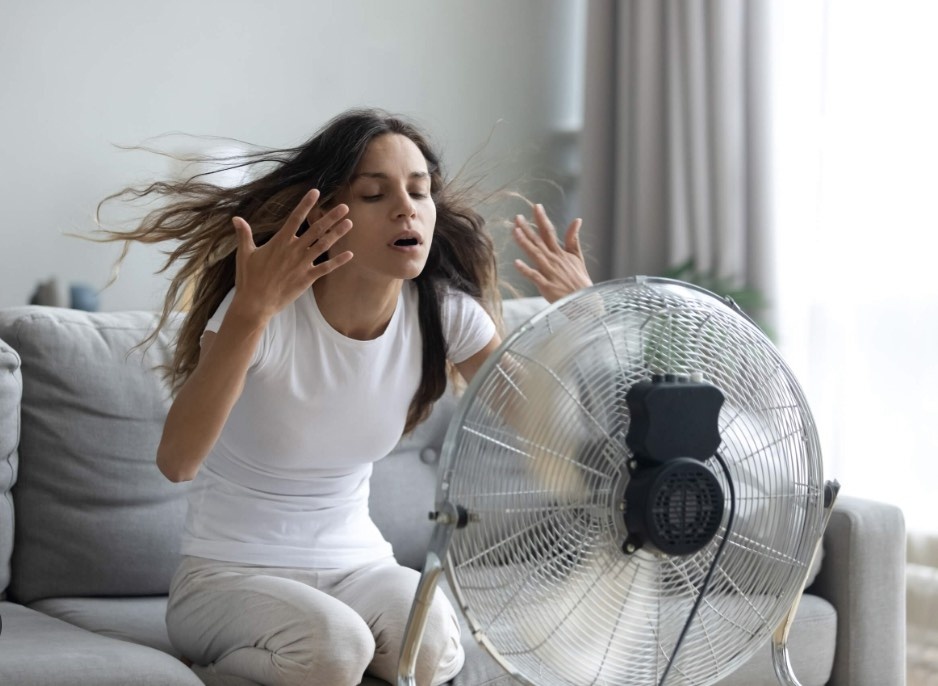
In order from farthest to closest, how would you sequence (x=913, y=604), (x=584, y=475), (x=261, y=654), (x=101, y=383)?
(x=913, y=604)
(x=101, y=383)
(x=261, y=654)
(x=584, y=475)

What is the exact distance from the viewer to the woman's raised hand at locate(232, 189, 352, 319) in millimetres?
1183

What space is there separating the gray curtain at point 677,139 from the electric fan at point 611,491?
1.87 m

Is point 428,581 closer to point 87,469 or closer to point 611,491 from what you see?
point 611,491

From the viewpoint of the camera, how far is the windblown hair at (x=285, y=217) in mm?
1462

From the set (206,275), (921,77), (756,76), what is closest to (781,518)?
(206,275)

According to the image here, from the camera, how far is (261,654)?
A: 132 cm

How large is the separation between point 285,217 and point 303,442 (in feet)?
0.99

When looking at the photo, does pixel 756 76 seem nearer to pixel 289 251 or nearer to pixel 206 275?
pixel 206 275

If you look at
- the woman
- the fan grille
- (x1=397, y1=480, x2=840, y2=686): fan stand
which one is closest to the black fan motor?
the fan grille

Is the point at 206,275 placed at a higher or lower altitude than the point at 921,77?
lower

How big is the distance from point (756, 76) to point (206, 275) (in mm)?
1822

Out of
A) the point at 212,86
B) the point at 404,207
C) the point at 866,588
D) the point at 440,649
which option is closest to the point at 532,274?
the point at 404,207

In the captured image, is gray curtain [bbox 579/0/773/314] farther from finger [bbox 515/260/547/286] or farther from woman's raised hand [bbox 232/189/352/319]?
woman's raised hand [bbox 232/189/352/319]

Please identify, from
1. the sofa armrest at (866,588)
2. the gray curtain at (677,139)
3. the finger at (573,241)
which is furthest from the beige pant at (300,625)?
the gray curtain at (677,139)
